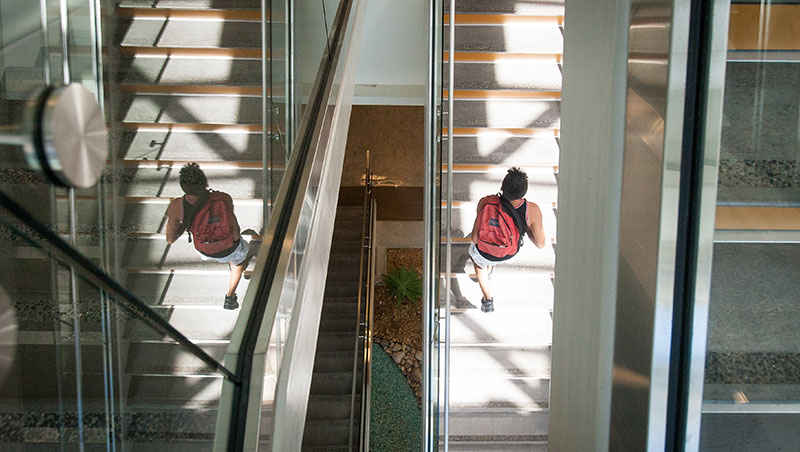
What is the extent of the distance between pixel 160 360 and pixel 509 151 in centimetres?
379

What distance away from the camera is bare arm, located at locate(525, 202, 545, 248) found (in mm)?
4359

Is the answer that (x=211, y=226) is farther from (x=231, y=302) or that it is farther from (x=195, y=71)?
(x=195, y=71)

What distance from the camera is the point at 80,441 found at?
0.91 metres

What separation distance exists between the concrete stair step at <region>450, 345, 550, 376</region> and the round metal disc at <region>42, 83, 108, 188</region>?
4.11 m

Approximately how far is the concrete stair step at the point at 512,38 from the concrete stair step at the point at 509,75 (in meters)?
0.11

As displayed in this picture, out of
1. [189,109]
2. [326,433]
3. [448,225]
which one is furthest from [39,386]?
[326,433]

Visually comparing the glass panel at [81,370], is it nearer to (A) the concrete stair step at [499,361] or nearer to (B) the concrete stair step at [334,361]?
(A) the concrete stair step at [499,361]

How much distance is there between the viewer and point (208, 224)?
2.26 metres

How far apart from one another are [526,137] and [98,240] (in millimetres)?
3577

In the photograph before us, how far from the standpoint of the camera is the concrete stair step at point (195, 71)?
7.63ft

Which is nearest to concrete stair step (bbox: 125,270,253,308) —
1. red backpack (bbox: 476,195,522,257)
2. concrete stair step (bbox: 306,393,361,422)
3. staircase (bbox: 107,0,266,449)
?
staircase (bbox: 107,0,266,449)

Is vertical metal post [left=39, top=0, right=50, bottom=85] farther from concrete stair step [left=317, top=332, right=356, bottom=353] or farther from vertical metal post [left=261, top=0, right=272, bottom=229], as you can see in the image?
concrete stair step [left=317, top=332, right=356, bottom=353]

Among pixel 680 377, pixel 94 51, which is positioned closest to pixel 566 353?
pixel 680 377

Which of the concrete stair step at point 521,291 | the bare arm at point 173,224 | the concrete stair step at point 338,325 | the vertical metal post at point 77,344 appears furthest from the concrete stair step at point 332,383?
the vertical metal post at point 77,344
